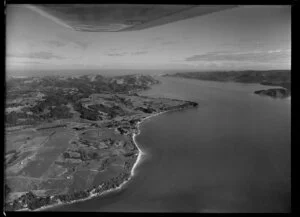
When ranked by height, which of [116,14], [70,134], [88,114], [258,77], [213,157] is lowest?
[213,157]

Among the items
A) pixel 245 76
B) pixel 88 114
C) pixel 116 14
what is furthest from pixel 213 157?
pixel 116 14

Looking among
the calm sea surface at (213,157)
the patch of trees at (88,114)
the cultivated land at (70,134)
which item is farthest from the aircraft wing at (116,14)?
the patch of trees at (88,114)

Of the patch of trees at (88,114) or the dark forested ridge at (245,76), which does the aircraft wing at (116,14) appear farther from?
the patch of trees at (88,114)

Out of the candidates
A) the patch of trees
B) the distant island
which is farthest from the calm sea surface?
the patch of trees

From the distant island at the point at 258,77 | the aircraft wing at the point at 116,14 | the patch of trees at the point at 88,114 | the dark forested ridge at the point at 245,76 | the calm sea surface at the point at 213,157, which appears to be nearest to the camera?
the aircraft wing at the point at 116,14

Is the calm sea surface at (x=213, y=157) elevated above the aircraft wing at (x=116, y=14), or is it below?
below

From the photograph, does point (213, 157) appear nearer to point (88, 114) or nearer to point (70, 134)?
point (88, 114)

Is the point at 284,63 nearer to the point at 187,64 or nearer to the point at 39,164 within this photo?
the point at 187,64
